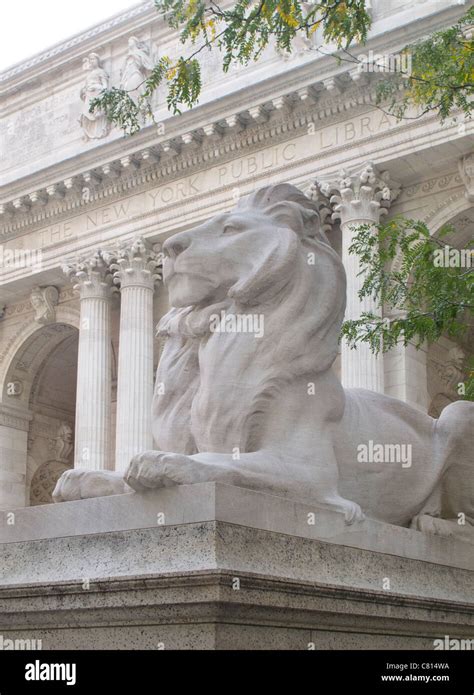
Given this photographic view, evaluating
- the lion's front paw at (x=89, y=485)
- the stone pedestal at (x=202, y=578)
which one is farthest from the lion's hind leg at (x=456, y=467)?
the lion's front paw at (x=89, y=485)

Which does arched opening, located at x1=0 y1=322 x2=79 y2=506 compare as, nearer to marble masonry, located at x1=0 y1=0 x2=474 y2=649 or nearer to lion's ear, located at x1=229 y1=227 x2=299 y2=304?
marble masonry, located at x1=0 y1=0 x2=474 y2=649

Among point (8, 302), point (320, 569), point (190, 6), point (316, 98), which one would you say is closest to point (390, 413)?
point (320, 569)

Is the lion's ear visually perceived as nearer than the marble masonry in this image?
No

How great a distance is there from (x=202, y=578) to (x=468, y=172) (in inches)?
692

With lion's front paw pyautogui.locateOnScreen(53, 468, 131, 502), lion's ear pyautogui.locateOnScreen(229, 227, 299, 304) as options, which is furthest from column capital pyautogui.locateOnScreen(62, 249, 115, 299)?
lion's front paw pyautogui.locateOnScreen(53, 468, 131, 502)

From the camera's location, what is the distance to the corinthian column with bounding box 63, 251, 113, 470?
944 inches

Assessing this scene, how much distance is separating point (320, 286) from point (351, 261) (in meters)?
15.4

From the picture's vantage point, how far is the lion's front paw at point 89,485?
170 inches

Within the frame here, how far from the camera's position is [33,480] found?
3027cm

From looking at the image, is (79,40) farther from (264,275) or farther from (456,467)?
(264,275)

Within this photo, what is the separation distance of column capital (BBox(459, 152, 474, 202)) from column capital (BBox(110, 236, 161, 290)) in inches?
283

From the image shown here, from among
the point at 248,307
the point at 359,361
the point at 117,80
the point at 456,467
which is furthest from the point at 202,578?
the point at 117,80

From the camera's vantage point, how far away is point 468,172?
1991cm
